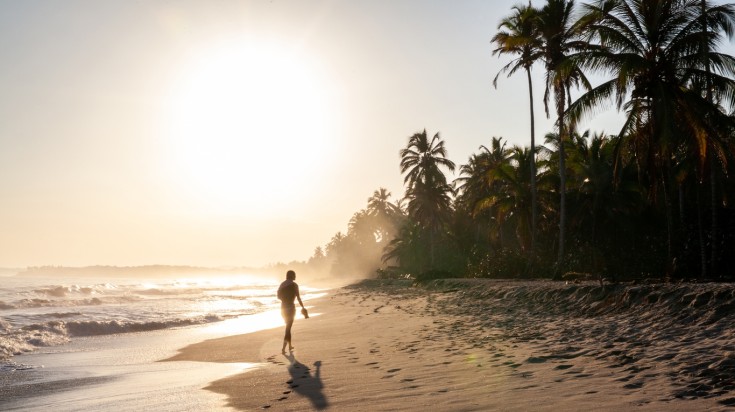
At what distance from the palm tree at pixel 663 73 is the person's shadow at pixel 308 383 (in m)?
12.7

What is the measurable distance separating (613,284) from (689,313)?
3.50 meters

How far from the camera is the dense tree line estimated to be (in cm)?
1617

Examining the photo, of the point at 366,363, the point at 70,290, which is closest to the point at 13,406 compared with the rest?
the point at 366,363

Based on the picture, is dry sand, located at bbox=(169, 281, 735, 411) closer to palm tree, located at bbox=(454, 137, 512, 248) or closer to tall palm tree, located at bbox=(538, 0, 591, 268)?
tall palm tree, located at bbox=(538, 0, 591, 268)

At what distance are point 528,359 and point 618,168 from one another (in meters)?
25.1

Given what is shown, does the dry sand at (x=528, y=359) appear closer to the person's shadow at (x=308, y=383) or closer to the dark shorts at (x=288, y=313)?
the person's shadow at (x=308, y=383)

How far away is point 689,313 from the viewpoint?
27.3 ft

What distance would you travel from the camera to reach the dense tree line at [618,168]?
53.1 feet

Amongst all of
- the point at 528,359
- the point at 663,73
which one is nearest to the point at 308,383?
the point at 528,359

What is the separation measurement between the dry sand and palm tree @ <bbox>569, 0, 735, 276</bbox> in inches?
261


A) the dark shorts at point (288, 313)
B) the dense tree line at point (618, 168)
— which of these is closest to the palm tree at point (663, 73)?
the dense tree line at point (618, 168)

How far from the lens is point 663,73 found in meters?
16.6

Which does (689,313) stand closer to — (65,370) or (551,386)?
(551,386)

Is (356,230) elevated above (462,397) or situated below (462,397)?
above
